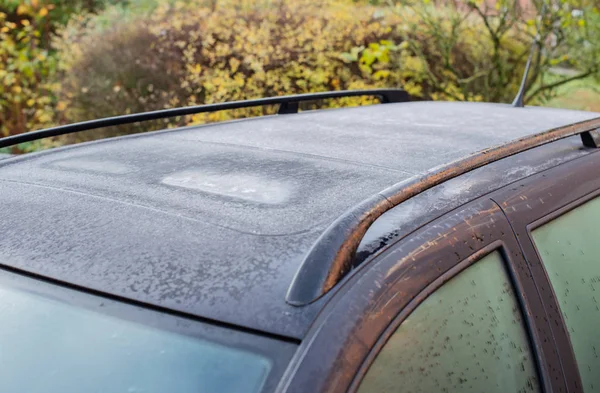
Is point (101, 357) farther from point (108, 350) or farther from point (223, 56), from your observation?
point (223, 56)

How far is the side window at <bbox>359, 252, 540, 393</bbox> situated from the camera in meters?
1.35

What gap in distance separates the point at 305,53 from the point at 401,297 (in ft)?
22.3

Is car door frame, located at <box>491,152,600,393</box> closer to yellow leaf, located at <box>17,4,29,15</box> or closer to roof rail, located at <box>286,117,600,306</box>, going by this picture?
roof rail, located at <box>286,117,600,306</box>

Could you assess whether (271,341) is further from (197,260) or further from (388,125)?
(388,125)

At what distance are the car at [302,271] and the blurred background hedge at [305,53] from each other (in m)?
5.70

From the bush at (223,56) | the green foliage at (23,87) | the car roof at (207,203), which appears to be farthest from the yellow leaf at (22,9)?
the car roof at (207,203)

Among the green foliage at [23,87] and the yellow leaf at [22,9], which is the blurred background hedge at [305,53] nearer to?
the green foliage at [23,87]

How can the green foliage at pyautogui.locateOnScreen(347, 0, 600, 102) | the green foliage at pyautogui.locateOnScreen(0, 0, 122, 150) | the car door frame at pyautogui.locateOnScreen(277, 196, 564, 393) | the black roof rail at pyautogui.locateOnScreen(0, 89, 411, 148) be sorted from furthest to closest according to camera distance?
the green foliage at pyautogui.locateOnScreen(0, 0, 122, 150) → the green foliage at pyautogui.locateOnScreen(347, 0, 600, 102) → the black roof rail at pyautogui.locateOnScreen(0, 89, 411, 148) → the car door frame at pyautogui.locateOnScreen(277, 196, 564, 393)

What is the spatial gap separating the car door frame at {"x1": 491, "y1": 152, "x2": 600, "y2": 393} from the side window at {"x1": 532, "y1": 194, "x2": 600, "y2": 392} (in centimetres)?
3

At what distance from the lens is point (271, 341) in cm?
127

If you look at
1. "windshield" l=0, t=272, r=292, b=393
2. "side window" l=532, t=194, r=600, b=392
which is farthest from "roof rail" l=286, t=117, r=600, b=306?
"side window" l=532, t=194, r=600, b=392

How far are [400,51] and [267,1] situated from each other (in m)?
1.47

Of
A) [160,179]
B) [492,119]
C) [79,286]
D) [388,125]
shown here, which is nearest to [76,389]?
[79,286]

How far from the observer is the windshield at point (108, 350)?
1.29 m
